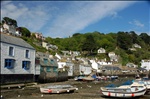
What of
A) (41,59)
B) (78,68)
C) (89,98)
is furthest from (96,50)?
(89,98)

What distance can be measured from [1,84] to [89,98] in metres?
14.3

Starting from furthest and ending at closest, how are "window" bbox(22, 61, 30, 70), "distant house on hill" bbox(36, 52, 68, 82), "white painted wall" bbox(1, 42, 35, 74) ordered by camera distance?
"distant house on hill" bbox(36, 52, 68, 82)
"window" bbox(22, 61, 30, 70)
"white painted wall" bbox(1, 42, 35, 74)

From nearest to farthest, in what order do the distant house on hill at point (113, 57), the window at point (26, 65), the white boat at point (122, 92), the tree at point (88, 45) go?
the white boat at point (122, 92) < the window at point (26, 65) < the distant house on hill at point (113, 57) < the tree at point (88, 45)

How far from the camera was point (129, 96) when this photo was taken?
22.8m

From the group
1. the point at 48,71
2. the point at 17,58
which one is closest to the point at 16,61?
the point at 17,58

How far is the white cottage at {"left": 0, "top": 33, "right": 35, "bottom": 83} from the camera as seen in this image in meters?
31.0

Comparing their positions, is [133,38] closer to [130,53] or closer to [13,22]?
[130,53]

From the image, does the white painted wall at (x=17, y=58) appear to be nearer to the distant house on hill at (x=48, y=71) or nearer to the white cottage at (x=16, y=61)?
the white cottage at (x=16, y=61)

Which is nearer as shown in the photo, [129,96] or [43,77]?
[129,96]

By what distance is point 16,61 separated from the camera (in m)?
33.2

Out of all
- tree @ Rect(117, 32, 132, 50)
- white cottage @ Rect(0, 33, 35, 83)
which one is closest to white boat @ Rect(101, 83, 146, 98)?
white cottage @ Rect(0, 33, 35, 83)

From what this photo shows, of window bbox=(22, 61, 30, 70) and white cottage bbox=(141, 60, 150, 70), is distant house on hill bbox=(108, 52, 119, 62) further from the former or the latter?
window bbox=(22, 61, 30, 70)

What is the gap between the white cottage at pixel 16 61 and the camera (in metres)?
31.0

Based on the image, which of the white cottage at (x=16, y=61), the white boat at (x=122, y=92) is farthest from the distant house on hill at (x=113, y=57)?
the white boat at (x=122, y=92)
